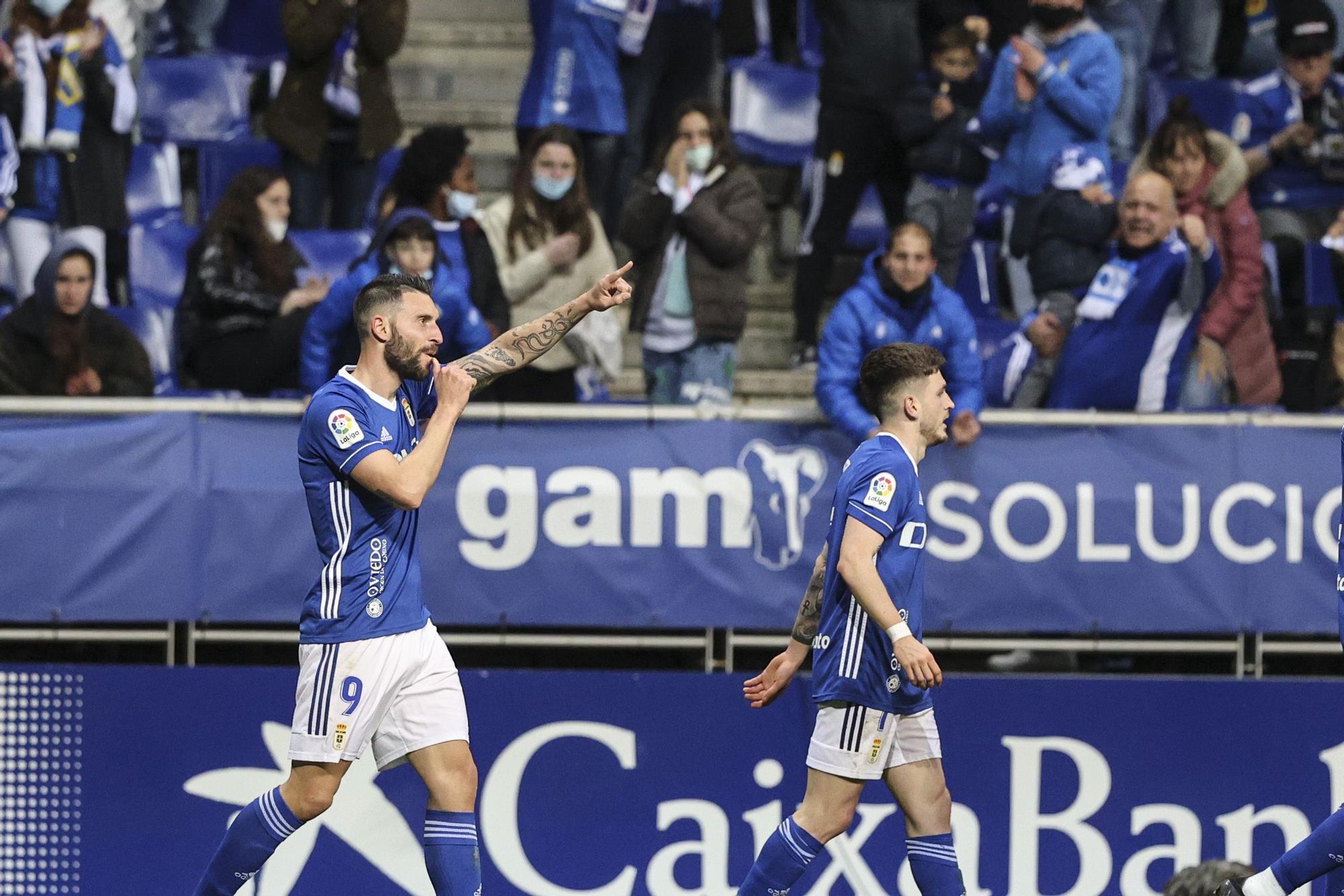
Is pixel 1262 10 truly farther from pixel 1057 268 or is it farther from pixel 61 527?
pixel 61 527

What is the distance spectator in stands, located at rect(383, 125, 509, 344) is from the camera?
8578 mm

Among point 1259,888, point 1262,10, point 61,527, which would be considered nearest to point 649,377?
point 61,527

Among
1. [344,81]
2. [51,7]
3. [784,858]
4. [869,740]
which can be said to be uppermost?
[51,7]

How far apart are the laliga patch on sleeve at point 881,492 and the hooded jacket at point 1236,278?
10.5ft

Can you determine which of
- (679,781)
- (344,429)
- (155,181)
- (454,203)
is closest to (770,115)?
(454,203)

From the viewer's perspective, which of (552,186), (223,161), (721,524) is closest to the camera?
(721,524)

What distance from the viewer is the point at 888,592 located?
19.7ft

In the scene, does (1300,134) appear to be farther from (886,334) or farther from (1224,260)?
(886,334)

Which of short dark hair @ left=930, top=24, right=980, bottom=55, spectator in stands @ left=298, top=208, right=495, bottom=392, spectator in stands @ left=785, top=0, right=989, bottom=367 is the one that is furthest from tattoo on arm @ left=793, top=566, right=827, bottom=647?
short dark hair @ left=930, top=24, right=980, bottom=55

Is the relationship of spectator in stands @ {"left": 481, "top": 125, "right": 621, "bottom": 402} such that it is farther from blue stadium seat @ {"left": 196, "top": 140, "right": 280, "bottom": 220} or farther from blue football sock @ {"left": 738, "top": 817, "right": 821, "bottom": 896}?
blue football sock @ {"left": 738, "top": 817, "right": 821, "bottom": 896}

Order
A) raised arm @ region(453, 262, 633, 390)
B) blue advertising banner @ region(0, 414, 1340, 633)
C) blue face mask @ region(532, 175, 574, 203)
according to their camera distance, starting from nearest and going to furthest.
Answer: raised arm @ region(453, 262, 633, 390) → blue advertising banner @ region(0, 414, 1340, 633) → blue face mask @ region(532, 175, 574, 203)

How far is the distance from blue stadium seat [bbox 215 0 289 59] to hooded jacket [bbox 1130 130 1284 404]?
494 centimetres

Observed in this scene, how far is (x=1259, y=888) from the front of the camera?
5855mm

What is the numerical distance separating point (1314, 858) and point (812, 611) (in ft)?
5.51
